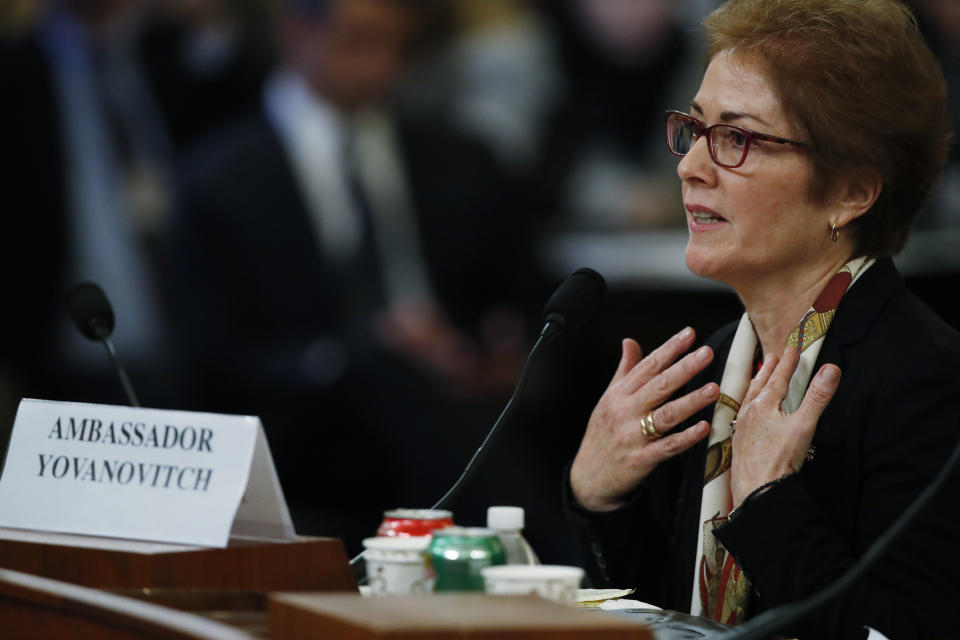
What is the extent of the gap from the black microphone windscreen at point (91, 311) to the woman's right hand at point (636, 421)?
0.75 m

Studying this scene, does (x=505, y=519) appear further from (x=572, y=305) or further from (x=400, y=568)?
(x=572, y=305)

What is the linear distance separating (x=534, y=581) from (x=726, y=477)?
807mm

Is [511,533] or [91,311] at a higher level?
[91,311]

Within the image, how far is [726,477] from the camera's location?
1.96 meters

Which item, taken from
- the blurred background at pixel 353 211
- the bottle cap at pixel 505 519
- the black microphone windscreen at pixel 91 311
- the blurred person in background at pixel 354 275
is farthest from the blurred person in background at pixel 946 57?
the bottle cap at pixel 505 519

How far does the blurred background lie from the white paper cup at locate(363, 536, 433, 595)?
2.80m

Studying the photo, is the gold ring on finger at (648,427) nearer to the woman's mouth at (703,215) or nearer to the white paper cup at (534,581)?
the woman's mouth at (703,215)

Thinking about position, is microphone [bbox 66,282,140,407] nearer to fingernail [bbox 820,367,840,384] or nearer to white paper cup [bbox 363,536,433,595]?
white paper cup [bbox 363,536,433,595]

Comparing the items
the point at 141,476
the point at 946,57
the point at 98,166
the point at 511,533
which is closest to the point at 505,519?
the point at 511,533

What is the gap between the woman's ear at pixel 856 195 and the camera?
1975mm

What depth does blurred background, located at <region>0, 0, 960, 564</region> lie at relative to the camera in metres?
4.29

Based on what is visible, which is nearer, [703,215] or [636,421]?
[636,421]

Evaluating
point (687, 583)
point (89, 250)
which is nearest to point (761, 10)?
point (687, 583)

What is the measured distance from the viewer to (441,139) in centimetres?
470
